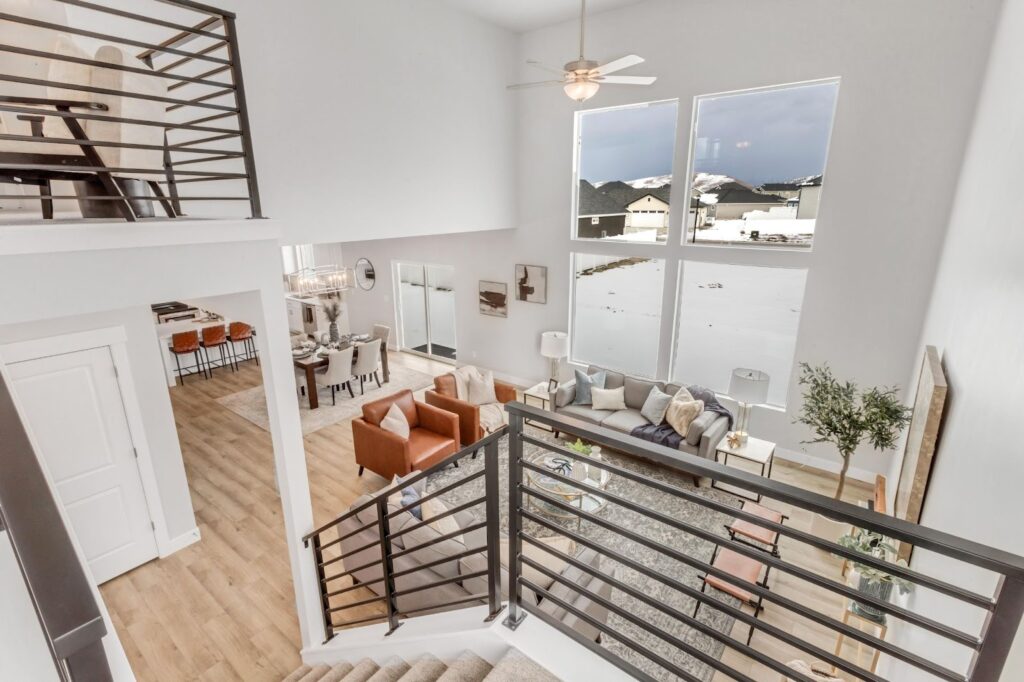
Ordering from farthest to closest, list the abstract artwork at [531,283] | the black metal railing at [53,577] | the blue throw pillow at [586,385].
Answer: the abstract artwork at [531,283]
the blue throw pillow at [586,385]
the black metal railing at [53,577]

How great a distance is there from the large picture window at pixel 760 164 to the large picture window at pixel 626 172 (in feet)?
1.32

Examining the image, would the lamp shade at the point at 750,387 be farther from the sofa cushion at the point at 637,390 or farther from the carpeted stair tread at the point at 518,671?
the carpeted stair tread at the point at 518,671

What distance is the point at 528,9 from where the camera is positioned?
20.1 ft

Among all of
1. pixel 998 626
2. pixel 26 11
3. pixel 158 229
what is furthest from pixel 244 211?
pixel 998 626

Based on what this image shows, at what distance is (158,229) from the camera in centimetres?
222

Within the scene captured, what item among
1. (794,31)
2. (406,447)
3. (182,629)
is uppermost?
(794,31)

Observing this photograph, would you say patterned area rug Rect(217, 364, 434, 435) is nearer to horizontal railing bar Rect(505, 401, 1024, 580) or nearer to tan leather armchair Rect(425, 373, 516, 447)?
tan leather armchair Rect(425, 373, 516, 447)

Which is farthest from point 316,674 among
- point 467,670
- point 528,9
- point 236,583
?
point 528,9

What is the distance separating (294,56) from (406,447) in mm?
4019

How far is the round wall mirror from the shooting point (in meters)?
10.8

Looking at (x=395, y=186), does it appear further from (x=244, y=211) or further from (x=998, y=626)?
(x=998, y=626)

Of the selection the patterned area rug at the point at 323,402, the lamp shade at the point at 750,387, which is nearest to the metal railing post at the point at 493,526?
the lamp shade at the point at 750,387

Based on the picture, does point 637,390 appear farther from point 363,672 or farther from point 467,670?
point 467,670

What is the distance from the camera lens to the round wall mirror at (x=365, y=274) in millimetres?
10758
